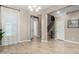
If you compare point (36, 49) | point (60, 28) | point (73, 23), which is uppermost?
point (73, 23)

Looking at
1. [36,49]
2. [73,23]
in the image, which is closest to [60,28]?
[73,23]

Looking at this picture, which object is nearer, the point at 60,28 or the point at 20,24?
the point at 20,24

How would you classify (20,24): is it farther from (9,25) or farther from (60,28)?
(60,28)

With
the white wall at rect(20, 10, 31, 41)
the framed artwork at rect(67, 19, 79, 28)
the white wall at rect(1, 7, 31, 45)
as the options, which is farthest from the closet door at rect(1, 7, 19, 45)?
the framed artwork at rect(67, 19, 79, 28)

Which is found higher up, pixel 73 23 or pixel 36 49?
pixel 73 23

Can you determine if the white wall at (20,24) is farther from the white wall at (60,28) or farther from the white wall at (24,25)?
the white wall at (60,28)

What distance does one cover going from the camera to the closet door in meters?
4.80

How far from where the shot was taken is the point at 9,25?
4.97 metres

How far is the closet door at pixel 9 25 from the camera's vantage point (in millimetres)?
4805

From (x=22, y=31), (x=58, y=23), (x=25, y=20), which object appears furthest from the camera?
(x=58, y=23)
